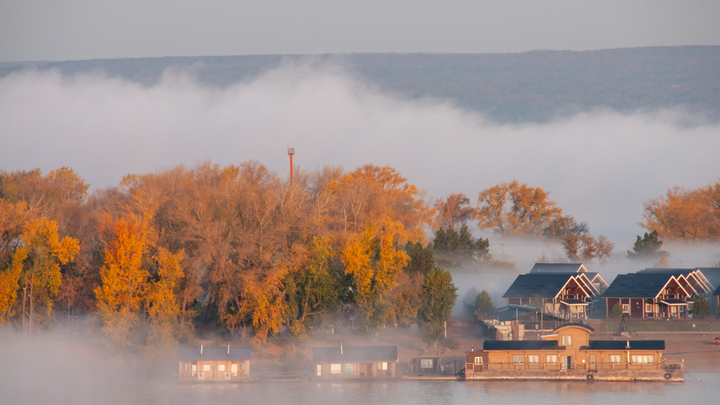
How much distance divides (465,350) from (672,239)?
5846 centimetres

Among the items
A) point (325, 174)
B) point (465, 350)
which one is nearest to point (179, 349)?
point (465, 350)

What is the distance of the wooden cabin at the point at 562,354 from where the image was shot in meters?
58.6

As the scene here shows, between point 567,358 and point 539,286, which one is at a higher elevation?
point 539,286

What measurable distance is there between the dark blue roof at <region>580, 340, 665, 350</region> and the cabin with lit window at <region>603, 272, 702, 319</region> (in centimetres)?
1586

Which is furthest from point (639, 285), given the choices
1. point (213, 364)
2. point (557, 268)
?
point (213, 364)

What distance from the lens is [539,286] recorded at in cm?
7694

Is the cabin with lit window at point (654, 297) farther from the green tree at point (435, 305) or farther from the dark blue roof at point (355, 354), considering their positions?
the dark blue roof at point (355, 354)

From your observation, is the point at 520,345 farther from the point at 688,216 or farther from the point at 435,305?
the point at 688,216

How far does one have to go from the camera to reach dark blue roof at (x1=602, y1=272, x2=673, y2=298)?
75.1 meters

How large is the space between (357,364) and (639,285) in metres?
32.0

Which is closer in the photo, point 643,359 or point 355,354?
point 643,359

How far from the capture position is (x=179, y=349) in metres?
59.5

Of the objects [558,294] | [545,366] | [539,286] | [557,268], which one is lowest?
[545,366]

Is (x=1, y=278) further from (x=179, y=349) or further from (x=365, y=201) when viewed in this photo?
(x=365, y=201)
